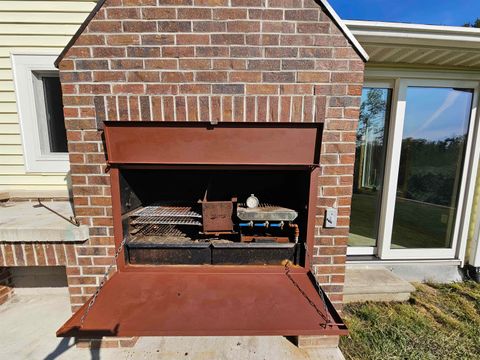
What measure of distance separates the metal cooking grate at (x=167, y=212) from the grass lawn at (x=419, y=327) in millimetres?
1838

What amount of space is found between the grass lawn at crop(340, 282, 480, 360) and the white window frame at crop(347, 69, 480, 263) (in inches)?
19.0

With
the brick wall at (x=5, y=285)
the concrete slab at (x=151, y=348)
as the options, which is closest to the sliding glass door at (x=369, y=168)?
the concrete slab at (x=151, y=348)

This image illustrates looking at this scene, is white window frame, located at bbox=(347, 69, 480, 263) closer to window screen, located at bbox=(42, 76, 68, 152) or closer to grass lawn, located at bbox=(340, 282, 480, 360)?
grass lawn, located at bbox=(340, 282, 480, 360)

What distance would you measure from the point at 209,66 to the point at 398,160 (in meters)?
2.57

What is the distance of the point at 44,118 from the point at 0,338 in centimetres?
223

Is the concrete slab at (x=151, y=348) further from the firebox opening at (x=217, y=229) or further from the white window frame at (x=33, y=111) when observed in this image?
the white window frame at (x=33, y=111)

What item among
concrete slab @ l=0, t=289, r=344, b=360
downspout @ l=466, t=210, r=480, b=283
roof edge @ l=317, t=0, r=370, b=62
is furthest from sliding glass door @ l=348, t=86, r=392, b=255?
concrete slab @ l=0, t=289, r=344, b=360

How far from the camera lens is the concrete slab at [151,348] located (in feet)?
6.03

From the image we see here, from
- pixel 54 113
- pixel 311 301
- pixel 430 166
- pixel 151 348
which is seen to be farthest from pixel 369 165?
pixel 54 113

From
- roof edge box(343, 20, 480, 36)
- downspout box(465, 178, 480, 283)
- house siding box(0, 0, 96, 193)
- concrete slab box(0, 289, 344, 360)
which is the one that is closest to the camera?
concrete slab box(0, 289, 344, 360)

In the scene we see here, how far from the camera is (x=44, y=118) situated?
8.45 feet

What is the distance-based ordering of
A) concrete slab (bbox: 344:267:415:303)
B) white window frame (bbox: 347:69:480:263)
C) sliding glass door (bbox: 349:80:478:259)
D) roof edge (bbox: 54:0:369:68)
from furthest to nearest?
sliding glass door (bbox: 349:80:478:259)
white window frame (bbox: 347:69:480:263)
concrete slab (bbox: 344:267:415:303)
roof edge (bbox: 54:0:369:68)

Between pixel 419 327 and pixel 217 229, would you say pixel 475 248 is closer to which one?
pixel 419 327

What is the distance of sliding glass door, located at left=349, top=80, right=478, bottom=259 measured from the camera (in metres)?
2.74
